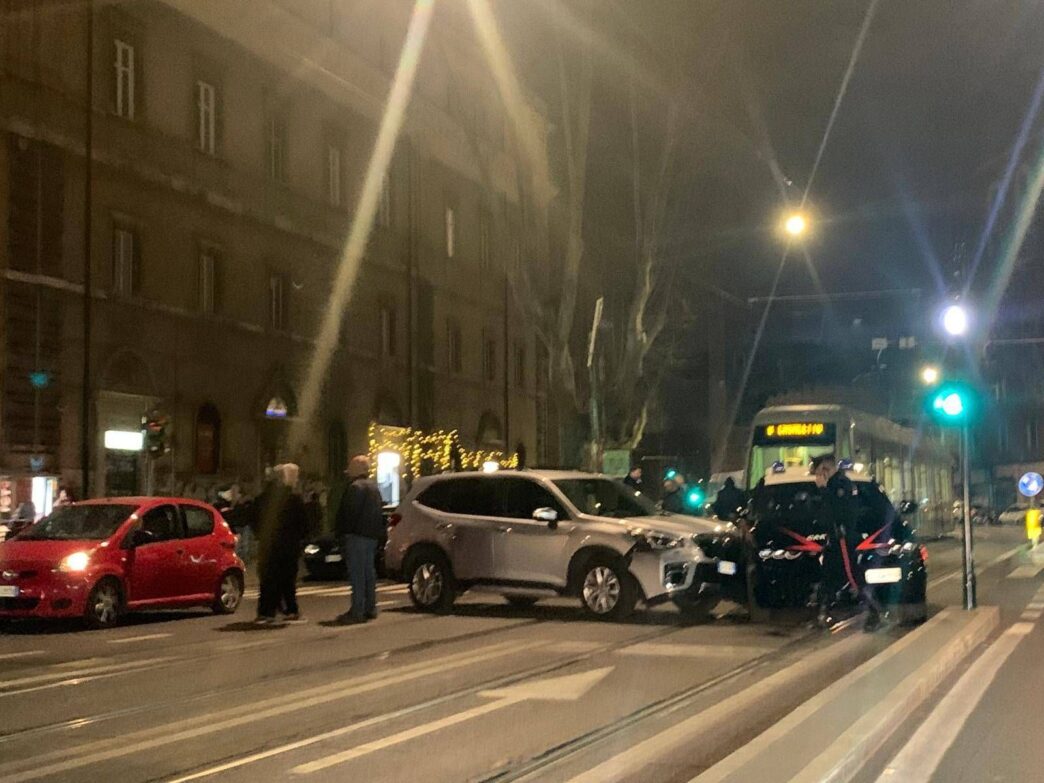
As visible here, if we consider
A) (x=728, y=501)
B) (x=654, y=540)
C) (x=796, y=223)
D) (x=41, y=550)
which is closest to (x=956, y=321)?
(x=654, y=540)

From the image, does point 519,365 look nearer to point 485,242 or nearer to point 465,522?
point 485,242

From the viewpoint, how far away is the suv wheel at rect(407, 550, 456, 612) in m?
16.4

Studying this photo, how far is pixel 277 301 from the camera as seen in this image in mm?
33344

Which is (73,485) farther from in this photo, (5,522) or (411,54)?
(411,54)

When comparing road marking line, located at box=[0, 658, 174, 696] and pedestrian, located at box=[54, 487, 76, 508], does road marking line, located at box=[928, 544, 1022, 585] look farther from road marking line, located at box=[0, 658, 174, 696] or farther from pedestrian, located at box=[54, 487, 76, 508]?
pedestrian, located at box=[54, 487, 76, 508]

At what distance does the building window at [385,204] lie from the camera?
38.1 m

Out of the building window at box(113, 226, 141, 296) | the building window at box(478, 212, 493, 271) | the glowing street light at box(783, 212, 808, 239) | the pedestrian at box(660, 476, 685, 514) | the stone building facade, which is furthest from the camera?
the building window at box(478, 212, 493, 271)

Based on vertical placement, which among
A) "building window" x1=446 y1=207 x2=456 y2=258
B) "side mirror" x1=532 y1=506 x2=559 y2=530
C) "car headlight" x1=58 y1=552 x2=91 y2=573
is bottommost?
"car headlight" x1=58 y1=552 x2=91 y2=573

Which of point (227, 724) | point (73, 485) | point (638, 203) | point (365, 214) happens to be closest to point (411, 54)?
point (365, 214)

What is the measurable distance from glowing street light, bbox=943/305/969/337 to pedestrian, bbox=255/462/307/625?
8.00 meters

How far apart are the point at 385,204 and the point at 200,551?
23.1m

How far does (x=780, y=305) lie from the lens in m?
74.6

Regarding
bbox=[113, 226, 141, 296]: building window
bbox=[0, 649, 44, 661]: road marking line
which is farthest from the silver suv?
bbox=[113, 226, 141, 296]: building window

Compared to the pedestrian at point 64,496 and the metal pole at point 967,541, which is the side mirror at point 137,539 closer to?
the pedestrian at point 64,496
